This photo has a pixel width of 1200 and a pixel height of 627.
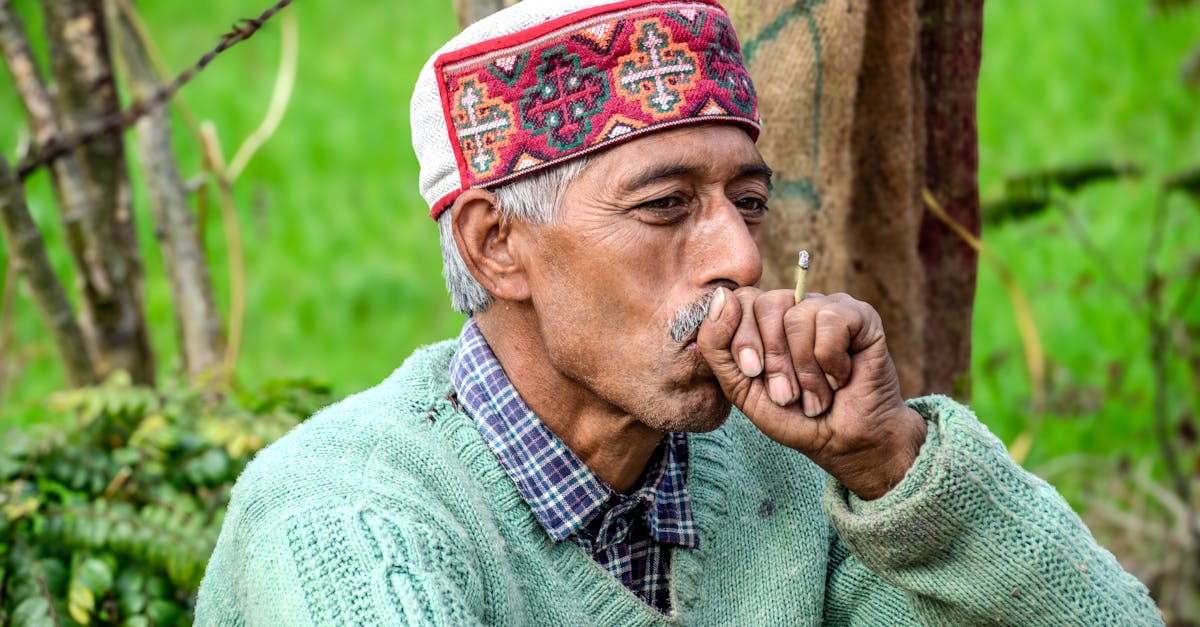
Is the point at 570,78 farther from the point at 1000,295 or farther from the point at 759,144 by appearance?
the point at 1000,295

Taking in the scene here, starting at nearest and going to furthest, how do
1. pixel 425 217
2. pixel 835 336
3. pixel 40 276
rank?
1. pixel 835 336
2. pixel 40 276
3. pixel 425 217

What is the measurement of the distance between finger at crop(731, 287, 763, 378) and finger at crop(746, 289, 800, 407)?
12mm

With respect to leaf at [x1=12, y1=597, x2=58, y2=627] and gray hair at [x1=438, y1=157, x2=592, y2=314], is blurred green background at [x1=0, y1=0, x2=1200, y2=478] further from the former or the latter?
gray hair at [x1=438, y1=157, x2=592, y2=314]

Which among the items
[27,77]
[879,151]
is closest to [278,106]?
[27,77]

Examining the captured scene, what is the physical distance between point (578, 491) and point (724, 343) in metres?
0.40

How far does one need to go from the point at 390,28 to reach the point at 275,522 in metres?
8.63

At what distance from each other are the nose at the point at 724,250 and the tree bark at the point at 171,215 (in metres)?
2.55

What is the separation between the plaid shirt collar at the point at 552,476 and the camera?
89.7 inches

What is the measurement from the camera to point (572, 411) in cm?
239

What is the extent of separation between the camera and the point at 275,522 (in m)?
2.01

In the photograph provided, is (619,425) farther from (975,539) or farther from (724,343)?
(975,539)

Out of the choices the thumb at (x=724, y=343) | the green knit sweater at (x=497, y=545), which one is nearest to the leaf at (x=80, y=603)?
the green knit sweater at (x=497, y=545)

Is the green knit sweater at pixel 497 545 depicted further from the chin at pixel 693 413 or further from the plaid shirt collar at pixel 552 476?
the chin at pixel 693 413

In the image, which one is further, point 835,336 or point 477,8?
point 477,8
